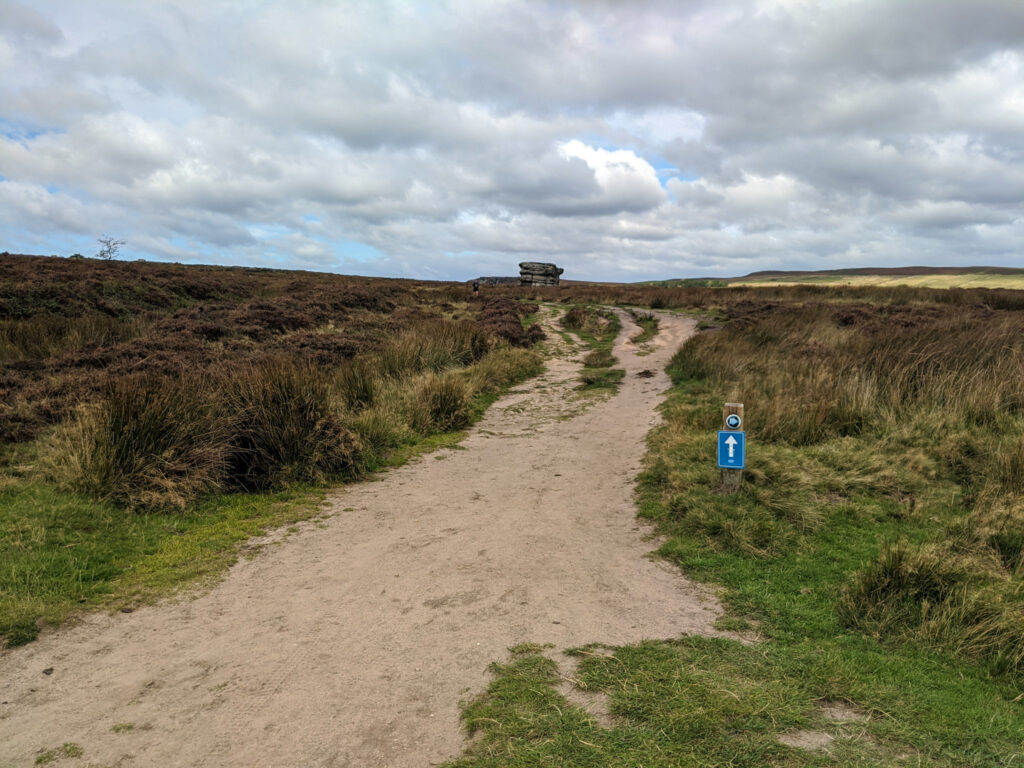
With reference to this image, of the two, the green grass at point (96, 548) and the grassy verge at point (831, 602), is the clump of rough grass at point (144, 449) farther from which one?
the grassy verge at point (831, 602)

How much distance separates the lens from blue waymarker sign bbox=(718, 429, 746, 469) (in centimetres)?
600

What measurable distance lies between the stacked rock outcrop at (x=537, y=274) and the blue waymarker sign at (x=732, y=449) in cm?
5701

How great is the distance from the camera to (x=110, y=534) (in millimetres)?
5438

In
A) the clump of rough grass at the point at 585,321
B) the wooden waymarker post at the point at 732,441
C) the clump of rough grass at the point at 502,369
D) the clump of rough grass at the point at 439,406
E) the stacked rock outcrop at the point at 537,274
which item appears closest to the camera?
the wooden waymarker post at the point at 732,441

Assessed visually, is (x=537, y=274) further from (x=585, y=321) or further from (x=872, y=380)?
(x=872, y=380)

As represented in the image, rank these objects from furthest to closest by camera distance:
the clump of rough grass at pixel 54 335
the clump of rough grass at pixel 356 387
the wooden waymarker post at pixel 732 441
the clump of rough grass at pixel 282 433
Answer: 1. the clump of rough grass at pixel 54 335
2. the clump of rough grass at pixel 356 387
3. the clump of rough grass at pixel 282 433
4. the wooden waymarker post at pixel 732 441

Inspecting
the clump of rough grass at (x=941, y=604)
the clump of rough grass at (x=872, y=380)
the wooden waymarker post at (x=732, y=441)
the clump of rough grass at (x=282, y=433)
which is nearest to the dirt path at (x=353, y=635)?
the clump of rough grass at (x=282, y=433)

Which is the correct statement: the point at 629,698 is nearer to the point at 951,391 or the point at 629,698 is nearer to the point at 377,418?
the point at 377,418

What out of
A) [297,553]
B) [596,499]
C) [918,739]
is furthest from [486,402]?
[918,739]

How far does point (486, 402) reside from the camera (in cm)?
1308

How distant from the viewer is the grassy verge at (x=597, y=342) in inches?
600

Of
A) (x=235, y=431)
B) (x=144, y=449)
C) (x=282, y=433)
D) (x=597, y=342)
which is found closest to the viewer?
(x=144, y=449)

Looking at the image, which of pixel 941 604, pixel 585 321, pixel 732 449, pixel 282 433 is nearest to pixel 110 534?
pixel 282 433

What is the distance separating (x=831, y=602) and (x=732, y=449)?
2.03m
